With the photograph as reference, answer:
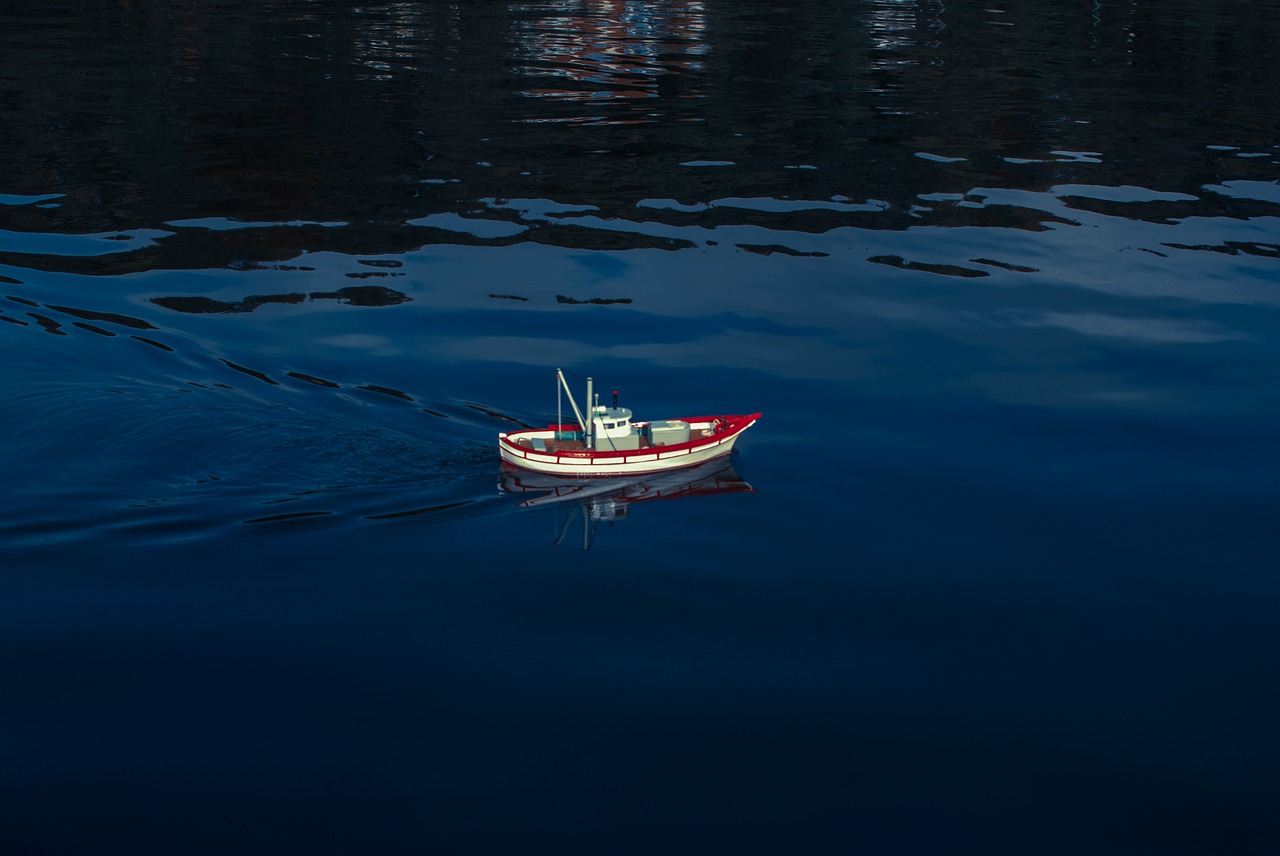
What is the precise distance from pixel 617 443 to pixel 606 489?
6.22ft

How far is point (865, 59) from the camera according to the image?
5197 inches

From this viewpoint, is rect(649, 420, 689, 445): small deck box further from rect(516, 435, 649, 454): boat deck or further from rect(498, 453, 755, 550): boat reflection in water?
rect(498, 453, 755, 550): boat reflection in water

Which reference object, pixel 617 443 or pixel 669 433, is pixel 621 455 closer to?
pixel 617 443

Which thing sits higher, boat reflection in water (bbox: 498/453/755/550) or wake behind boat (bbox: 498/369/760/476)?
wake behind boat (bbox: 498/369/760/476)

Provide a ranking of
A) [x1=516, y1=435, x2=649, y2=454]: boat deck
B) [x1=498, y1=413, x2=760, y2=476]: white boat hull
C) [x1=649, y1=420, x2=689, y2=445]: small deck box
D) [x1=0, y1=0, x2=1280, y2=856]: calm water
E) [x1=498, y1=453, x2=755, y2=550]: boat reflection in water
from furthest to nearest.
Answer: [x1=649, y1=420, x2=689, y2=445]: small deck box → [x1=516, y1=435, x2=649, y2=454]: boat deck → [x1=498, y1=413, x2=760, y2=476]: white boat hull → [x1=498, y1=453, x2=755, y2=550]: boat reflection in water → [x1=0, y1=0, x2=1280, y2=856]: calm water

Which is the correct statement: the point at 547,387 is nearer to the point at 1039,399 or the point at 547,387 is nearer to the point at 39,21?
the point at 1039,399

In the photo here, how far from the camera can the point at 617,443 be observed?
164 ft

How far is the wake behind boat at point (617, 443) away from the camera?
49094 mm

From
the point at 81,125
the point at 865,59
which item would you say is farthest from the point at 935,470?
the point at 865,59

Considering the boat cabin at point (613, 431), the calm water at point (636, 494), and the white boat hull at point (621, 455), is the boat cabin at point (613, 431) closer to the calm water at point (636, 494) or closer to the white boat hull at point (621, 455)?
the white boat hull at point (621, 455)

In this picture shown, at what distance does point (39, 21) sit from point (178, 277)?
8831 centimetres

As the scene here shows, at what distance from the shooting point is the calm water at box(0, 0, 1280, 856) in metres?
34.0

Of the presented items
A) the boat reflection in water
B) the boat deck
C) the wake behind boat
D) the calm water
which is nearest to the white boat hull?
the wake behind boat

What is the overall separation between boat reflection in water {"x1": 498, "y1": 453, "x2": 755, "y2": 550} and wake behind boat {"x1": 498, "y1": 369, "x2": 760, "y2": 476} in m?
0.30
